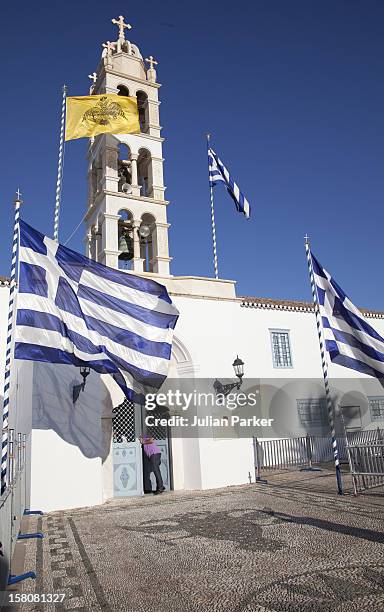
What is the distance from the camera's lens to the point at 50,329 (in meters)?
7.48

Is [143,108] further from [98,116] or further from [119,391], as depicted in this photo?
[119,391]

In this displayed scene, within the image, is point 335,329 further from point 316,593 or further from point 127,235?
point 127,235

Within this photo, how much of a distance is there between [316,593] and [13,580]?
3457 mm

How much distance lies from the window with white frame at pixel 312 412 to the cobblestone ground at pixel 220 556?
919 cm

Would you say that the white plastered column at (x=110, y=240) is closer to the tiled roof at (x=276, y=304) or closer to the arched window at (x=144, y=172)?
the arched window at (x=144, y=172)

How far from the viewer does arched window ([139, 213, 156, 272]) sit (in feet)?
47.3

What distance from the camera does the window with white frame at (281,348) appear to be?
19.1 m

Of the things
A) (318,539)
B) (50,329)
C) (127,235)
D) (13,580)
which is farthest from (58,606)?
(127,235)

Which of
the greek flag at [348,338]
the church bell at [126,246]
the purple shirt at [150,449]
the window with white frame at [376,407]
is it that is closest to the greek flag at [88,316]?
the greek flag at [348,338]

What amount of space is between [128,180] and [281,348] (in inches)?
381

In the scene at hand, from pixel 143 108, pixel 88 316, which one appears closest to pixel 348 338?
pixel 88 316

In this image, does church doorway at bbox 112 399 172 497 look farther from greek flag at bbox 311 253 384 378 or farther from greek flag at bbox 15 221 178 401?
greek flag at bbox 311 253 384 378

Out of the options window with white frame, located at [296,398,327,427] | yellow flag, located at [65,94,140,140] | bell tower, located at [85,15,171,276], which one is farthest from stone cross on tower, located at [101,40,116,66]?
window with white frame, located at [296,398,327,427]

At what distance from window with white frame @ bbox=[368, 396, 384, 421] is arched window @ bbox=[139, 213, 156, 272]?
1324cm
